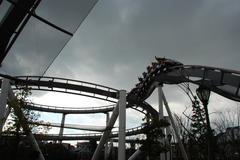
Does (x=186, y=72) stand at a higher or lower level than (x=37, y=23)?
higher

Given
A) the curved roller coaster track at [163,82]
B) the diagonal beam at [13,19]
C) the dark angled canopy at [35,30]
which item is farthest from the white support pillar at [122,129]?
the diagonal beam at [13,19]

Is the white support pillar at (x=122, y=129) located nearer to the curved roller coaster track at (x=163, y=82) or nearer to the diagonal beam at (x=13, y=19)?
the curved roller coaster track at (x=163, y=82)

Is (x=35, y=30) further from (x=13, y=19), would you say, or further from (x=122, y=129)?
(x=122, y=129)

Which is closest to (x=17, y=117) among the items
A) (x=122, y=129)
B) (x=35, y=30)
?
(x=122, y=129)

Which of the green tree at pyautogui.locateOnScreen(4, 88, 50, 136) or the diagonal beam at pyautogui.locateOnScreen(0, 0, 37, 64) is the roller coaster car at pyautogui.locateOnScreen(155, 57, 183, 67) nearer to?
the green tree at pyautogui.locateOnScreen(4, 88, 50, 136)

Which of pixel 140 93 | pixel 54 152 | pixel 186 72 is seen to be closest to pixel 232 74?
pixel 186 72

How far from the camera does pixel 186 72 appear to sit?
1975cm

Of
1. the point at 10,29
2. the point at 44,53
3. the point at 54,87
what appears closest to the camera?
the point at 10,29

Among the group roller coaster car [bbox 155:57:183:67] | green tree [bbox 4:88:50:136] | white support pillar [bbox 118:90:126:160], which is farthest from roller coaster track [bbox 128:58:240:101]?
green tree [bbox 4:88:50:136]

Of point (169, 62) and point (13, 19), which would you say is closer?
point (13, 19)

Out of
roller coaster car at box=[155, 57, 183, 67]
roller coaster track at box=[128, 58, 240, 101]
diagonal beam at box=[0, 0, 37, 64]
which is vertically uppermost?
roller coaster car at box=[155, 57, 183, 67]

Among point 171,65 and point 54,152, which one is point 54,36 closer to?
point 171,65

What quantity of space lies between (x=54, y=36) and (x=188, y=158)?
29.3m

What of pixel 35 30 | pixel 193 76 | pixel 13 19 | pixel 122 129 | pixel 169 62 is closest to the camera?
pixel 13 19
